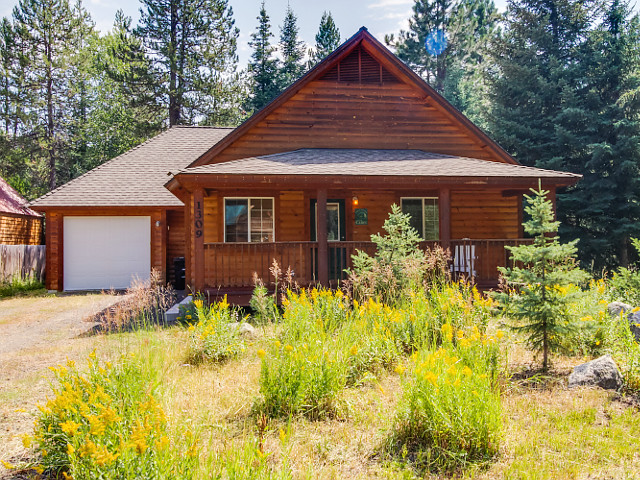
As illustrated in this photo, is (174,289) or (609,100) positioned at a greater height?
(609,100)

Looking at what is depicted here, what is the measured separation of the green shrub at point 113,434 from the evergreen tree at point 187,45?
82.5 feet

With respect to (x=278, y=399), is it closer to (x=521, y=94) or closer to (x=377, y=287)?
(x=377, y=287)

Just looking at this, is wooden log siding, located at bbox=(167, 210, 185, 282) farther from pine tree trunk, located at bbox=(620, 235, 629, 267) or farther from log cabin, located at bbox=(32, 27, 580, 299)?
pine tree trunk, located at bbox=(620, 235, 629, 267)

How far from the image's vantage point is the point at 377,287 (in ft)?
22.0

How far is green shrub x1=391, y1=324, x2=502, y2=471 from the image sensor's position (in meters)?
3.08

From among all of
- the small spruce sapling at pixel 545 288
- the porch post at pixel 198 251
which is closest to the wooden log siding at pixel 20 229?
the porch post at pixel 198 251

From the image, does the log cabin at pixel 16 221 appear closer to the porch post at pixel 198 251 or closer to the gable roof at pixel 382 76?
the gable roof at pixel 382 76

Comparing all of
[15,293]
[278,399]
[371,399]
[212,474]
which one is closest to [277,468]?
[212,474]

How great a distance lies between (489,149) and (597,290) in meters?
6.80

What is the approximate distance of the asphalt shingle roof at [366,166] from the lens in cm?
894

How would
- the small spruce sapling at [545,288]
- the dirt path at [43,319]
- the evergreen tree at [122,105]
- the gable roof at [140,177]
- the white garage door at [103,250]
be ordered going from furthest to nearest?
the evergreen tree at [122,105] → the white garage door at [103,250] → the gable roof at [140,177] → the dirt path at [43,319] → the small spruce sapling at [545,288]

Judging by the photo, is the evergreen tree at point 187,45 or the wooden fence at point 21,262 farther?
the evergreen tree at point 187,45

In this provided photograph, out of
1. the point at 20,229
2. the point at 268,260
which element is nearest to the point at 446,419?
the point at 268,260

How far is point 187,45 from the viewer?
2650cm
